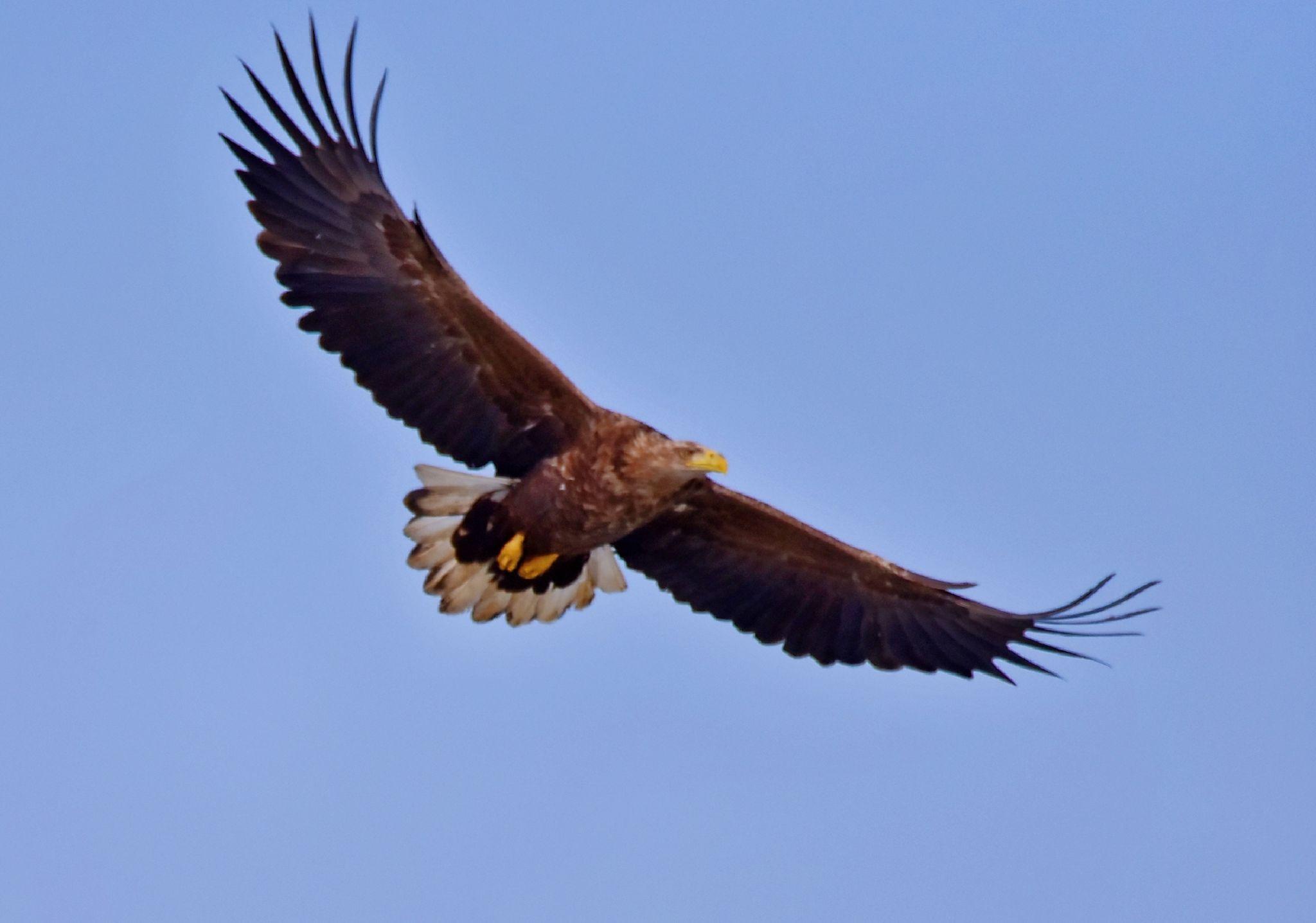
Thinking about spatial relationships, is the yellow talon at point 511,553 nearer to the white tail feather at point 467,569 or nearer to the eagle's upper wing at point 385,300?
the white tail feather at point 467,569

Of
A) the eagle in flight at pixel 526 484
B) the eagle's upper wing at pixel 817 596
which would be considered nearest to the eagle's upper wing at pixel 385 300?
the eagle in flight at pixel 526 484

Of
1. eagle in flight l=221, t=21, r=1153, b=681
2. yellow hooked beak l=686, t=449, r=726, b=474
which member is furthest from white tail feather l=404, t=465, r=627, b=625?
yellow hooked beak l=686, t=449, r=726, b=474

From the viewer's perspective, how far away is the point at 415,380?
1164 cm

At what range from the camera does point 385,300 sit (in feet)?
37.5

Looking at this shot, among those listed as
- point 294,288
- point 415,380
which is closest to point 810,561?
point 415,380

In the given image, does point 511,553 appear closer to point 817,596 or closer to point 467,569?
point 467,569

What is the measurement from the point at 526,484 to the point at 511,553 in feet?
1.76

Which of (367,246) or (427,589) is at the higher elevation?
(367,246)

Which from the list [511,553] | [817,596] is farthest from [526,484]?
[817,596]

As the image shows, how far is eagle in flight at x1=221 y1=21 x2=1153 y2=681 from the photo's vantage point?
11273 millimetres

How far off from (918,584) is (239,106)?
4692mm

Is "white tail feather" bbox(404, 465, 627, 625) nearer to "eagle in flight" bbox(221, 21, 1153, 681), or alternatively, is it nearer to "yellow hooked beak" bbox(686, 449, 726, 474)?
"eagle in flight" bbox(221, 21, 1153, 681)

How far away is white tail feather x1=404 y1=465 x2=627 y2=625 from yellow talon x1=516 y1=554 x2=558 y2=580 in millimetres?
166

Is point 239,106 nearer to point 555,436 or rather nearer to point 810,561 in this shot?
point 555,436
